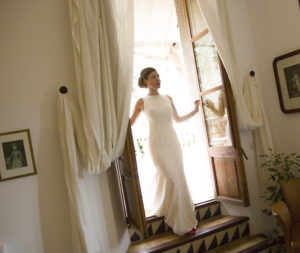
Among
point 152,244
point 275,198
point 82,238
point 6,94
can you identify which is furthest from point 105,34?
point 275,198

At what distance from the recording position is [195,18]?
3.06 m

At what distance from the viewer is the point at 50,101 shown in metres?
2.21

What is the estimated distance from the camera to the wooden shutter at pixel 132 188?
2.21 meters

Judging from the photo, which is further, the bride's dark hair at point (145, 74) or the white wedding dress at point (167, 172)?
the bride's dark hair at point (145, 74)

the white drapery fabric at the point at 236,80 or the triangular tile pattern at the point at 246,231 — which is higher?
the white drapery fabric at the point at 236,80

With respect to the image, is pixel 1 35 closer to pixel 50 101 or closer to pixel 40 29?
pixel 40 29

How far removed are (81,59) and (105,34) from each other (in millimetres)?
341

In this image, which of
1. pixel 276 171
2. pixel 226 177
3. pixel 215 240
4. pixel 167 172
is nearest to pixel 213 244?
pixel 215 240

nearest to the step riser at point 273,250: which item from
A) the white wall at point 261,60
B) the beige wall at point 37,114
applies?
the white wall at point 261,60

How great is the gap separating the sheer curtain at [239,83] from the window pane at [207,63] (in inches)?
5.8

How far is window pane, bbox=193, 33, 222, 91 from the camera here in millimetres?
2895

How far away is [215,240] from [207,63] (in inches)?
81.3

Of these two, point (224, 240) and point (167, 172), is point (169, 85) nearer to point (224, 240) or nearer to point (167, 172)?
point (167, 172)

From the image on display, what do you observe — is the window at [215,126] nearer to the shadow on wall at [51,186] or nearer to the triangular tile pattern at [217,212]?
the triangular tile pattern at [217,212]
